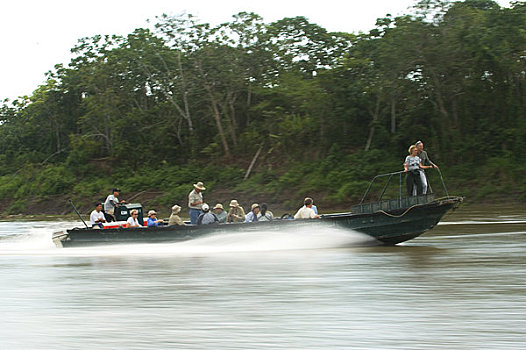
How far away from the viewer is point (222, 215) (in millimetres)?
15984

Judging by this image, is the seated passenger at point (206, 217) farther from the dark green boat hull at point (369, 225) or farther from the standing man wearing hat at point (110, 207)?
the standing man wearing hat at point (110, 207)

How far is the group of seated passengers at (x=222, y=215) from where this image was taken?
15.0 meters

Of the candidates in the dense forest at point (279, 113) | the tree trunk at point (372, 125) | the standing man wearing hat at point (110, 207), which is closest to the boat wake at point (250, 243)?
the standing man wearing hat at point (110, 207)

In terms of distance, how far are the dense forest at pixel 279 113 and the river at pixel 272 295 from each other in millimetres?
17833

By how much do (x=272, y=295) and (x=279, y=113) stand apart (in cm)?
3126

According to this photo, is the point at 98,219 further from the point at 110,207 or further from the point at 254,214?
the point at 254,214

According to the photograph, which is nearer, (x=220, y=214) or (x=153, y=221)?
(x=220, y=214)

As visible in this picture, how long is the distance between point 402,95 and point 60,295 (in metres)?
27.7

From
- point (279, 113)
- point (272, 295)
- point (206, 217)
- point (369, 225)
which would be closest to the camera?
point (272, 295)

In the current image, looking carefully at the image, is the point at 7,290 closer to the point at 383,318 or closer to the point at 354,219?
the point at 383,318

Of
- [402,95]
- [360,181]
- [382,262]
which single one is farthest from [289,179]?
[382,262]

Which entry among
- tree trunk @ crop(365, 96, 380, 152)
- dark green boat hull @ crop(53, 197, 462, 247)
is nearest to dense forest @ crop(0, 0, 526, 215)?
tree trunk @ crop(365, 96, 380, 152)

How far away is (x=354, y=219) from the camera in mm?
14820

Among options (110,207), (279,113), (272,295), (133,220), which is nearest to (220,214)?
(133,220)
